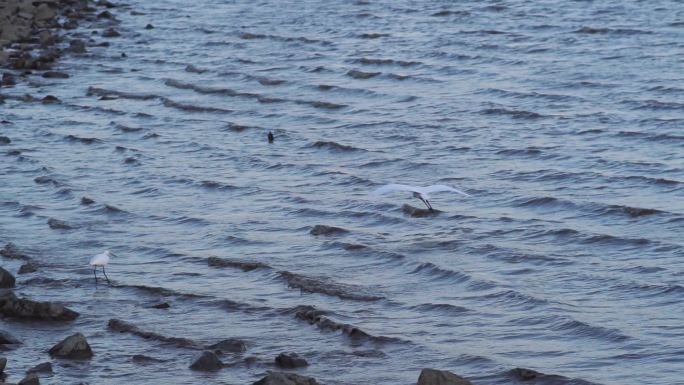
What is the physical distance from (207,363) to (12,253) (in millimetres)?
4405

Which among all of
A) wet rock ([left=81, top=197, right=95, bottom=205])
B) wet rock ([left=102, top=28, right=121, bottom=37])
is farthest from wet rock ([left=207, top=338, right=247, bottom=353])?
wet rock ([left=102, top=28, right=121, bottom=37])

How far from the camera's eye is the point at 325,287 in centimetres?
1239

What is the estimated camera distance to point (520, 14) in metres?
31.0

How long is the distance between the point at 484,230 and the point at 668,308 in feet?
10.7

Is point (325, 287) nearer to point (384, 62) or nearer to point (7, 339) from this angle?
point (7, 339)

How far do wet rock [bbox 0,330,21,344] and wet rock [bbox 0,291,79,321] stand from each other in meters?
0.60

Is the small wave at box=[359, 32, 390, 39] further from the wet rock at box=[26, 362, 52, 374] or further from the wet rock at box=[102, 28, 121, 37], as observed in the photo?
the wet rock at box=[26, 362, 52, 374]

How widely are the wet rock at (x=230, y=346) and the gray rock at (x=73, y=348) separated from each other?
983 millimetres

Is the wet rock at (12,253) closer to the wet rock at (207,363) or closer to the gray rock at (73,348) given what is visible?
the gray rock at (73,348)

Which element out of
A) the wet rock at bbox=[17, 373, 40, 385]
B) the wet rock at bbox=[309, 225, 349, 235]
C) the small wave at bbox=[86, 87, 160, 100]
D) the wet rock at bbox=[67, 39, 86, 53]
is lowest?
the wet rock at bbox=[67, 39, 86, 53]

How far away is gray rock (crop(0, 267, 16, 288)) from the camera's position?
12320mm

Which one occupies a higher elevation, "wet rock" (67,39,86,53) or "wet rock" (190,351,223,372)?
"wet rock" (190,351,223,372)

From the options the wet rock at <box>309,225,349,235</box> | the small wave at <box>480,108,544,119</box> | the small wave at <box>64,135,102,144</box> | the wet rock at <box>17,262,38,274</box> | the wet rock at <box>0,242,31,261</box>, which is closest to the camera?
the wet rock at <box>17,262,38,274</box>

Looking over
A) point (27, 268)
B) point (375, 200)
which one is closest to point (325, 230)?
point (375, 200)
